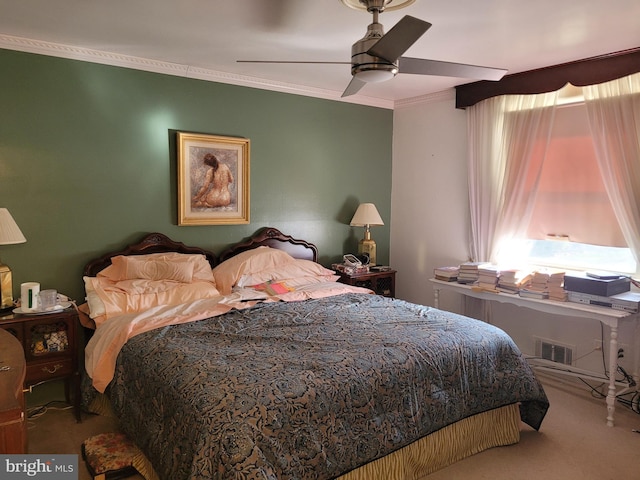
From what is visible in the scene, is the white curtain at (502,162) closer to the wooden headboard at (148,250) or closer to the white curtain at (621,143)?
the white curtain at (621,143)

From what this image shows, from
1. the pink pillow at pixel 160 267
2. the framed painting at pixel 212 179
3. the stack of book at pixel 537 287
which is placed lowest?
the stack of book at pixel 537 287

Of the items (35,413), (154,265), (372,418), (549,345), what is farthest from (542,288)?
(35,413)

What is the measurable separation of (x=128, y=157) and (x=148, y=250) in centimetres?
74

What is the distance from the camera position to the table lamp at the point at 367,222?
15.4 ft

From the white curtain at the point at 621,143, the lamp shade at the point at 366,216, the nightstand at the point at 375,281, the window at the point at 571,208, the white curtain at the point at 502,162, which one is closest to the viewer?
the white curtain at the point at 621,143

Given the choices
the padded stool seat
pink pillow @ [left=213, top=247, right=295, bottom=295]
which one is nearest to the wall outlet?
pink pillow @ [left=213, top=247, right=295, bottom=295]

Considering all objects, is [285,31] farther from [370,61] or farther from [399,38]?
[399,38]

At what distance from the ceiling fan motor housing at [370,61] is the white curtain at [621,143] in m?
2.09

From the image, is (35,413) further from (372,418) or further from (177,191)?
(372,418)

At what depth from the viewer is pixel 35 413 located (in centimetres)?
315

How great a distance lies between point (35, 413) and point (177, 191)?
1872 millimetres

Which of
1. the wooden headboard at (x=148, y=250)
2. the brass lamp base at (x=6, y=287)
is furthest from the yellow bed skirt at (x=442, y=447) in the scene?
the wooden headboard at (x=148, y=250)
